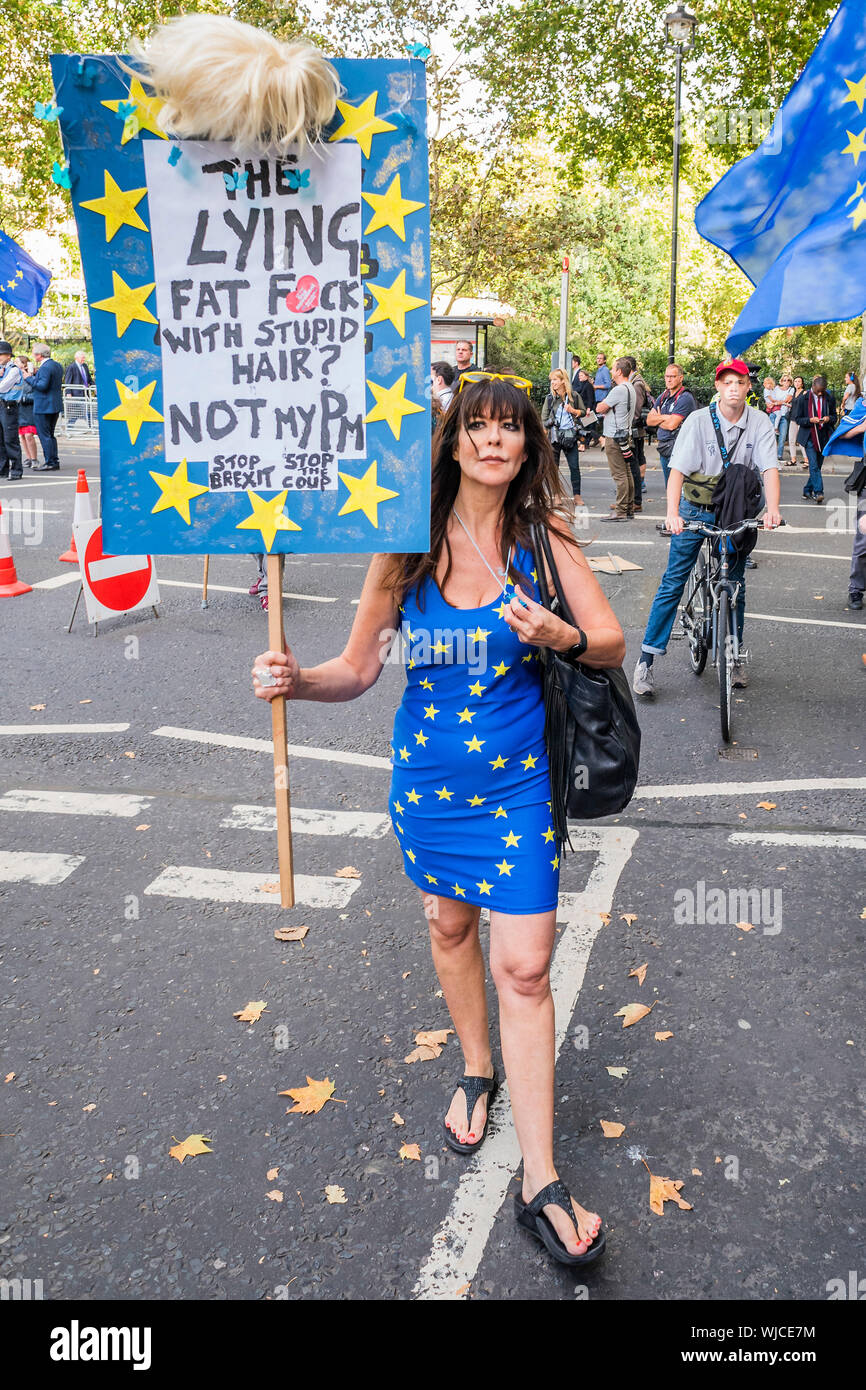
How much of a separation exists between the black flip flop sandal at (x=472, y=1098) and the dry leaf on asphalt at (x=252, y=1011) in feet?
2.66

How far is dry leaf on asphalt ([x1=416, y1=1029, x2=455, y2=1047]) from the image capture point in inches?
141

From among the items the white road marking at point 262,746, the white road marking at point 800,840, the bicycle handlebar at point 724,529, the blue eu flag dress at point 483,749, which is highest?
the bicycle handlebar at point 724,529

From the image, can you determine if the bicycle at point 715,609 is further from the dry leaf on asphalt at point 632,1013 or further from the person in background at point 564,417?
the person in background at point 564,417

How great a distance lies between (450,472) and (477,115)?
101 feet

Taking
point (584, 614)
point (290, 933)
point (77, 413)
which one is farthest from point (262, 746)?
point (77, 413)

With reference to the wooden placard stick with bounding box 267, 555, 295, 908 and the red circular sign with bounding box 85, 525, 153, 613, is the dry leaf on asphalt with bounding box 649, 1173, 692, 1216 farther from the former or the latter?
the red circular sign with bounding box 85, 525, 153, 613

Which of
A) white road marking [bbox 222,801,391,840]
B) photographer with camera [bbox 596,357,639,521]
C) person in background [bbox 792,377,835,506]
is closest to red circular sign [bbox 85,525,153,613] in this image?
white road marking [bbox 222,801,391,840]

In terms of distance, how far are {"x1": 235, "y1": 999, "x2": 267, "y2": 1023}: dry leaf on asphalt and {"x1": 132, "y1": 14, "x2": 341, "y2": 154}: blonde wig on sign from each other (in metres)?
2.60

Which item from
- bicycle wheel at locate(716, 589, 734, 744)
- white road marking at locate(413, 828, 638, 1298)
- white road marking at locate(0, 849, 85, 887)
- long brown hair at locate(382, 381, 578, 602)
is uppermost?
long brown hair at locate(382, 381, 578, 602)

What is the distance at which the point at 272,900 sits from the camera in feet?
15.0

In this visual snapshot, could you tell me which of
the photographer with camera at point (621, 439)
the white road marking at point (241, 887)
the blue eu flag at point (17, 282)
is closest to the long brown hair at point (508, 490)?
the white road marking at point (241, 887)

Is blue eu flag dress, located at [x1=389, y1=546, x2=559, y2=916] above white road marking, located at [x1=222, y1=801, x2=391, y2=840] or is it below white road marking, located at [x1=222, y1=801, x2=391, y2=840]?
above

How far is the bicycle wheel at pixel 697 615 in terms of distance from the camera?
729cm
